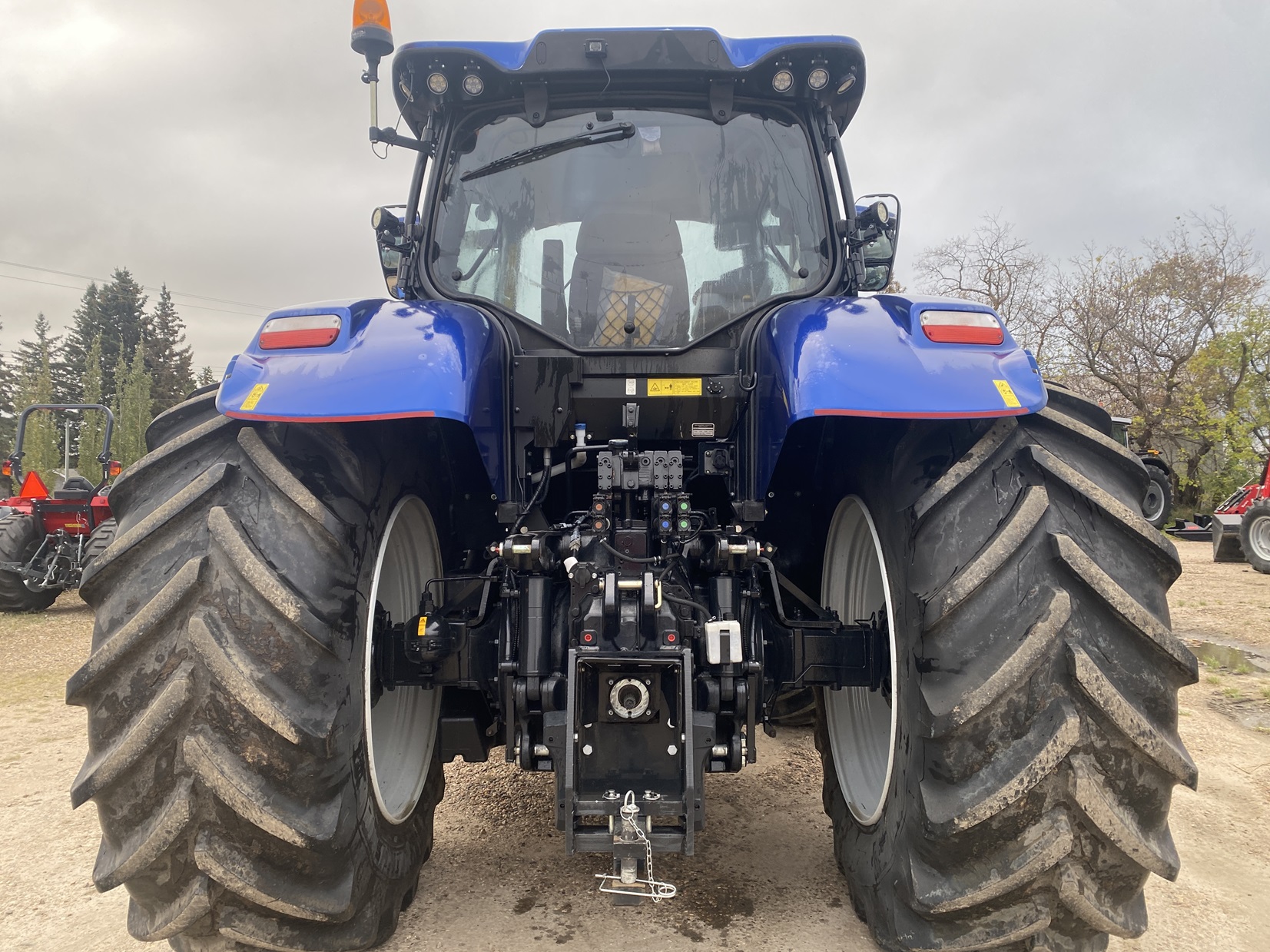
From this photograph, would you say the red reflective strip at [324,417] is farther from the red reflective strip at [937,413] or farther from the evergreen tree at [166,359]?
the evergreen tree at [166,359]

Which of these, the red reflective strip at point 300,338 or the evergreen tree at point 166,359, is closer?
the red reflective strip at point 300,338

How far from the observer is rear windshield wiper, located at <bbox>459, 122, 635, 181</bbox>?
2.73 m

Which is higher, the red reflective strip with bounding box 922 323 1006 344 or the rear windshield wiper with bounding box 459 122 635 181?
the rear windshield wiper with bounding box 459 122 635 181

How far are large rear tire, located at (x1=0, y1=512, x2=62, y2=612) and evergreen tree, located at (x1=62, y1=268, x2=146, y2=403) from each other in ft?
167

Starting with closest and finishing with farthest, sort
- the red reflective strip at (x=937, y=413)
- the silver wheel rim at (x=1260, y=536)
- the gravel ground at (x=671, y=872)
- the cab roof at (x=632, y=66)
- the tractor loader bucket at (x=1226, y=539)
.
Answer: the red reflective strip at (x=937, y=413) < the gravel ground at (x=671, y=872) < the cab roof at (x=632, y=66) < the silver wheel rim at (x=1260, y=536) < the tractor loader bucket at (x=1226, y=539)

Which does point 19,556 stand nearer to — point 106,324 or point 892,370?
point 892,370

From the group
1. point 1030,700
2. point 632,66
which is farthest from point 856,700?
point 632,66

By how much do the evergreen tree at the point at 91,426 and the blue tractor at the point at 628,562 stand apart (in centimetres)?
4233

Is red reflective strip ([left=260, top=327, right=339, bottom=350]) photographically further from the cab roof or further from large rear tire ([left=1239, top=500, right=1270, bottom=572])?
large rear tire ([left=1239, top=500, right=1270, bottom=572])

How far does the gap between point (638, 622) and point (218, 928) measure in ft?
3.68

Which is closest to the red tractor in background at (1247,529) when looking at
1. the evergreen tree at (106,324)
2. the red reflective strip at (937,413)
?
the red reflective strip at (937,413)

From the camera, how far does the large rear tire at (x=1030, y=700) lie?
1.75m

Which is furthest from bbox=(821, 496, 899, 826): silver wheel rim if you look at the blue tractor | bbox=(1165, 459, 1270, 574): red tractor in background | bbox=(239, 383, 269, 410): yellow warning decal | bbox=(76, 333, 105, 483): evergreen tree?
bbox=(76, 333, 105, 483): evergreen tree

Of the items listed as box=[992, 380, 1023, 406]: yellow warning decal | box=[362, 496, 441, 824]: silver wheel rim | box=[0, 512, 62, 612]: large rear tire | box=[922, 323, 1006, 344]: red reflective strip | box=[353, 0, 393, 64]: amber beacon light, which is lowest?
box=[0, 512, 62, 612]: large rear tire
